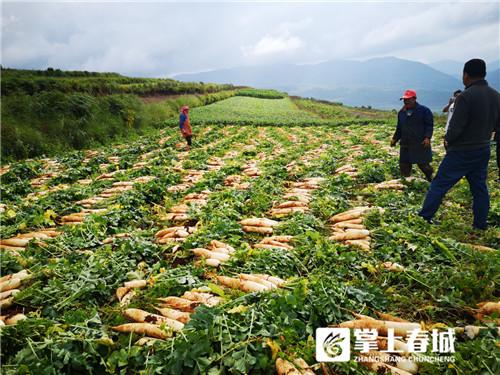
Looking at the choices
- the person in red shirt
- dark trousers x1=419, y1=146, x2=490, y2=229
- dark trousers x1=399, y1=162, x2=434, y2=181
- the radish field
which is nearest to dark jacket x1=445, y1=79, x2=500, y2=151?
dark trousers x1=419, y1=146, x2=490, y2=229

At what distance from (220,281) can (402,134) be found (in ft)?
18.1

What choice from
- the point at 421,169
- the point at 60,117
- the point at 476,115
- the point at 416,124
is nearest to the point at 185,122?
the point at 60,117

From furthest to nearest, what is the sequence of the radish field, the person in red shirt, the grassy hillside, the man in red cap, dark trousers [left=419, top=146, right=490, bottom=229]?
1. the person in red shirt
2. the grassy hillside
3. the man in red cap
4. dark trousers [left=419, top=146, right=490, bottom=229]
5. the radish field

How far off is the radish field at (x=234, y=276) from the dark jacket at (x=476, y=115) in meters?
1.27

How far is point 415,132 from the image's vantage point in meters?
6.51

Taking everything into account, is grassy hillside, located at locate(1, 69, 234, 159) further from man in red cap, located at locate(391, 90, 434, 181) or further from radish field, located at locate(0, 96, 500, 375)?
man in red cap, located at locate(391, 90, 434, 181)

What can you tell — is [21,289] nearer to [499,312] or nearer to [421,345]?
[421,345]

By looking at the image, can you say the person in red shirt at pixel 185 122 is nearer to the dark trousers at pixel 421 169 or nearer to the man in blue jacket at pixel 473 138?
the dark trousers at pixel 421 169

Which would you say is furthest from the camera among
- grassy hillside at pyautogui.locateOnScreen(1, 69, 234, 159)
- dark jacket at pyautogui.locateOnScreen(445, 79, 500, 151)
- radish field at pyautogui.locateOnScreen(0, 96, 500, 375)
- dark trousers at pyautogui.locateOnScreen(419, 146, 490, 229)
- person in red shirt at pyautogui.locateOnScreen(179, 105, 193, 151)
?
person in red shirt at pyautogui.locateOnScreen(179, 105, 193, 151)

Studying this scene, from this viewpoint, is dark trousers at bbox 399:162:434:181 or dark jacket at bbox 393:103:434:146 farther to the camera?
dark trousers at bbox 399:162:434:181

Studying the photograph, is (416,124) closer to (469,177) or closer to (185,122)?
(469,177)

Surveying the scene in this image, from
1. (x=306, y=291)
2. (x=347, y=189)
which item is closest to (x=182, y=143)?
(x=347, y=189)

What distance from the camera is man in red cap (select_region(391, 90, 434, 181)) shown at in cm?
632

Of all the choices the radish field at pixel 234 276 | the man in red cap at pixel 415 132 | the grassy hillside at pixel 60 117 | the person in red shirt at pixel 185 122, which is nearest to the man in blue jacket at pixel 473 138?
the radish field at pixel 234 276
